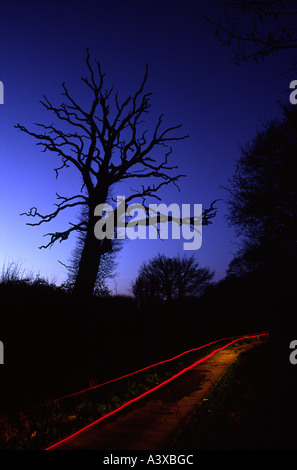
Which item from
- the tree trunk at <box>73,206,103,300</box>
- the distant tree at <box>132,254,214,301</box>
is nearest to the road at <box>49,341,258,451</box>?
the tree trunk at <box>73,206,103,300</box>

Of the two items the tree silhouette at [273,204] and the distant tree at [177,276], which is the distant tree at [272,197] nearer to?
the tree silhouette at [273,204]

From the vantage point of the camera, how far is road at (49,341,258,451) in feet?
12.4

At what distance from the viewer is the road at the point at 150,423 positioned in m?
3.78

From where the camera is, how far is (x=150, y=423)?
4.41m

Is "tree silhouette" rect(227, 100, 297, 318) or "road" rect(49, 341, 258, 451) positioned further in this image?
"tree silhouette" rect(227, 100, 297, 318)

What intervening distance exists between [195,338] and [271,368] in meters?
7.67

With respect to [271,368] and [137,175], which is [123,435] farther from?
[137,175]

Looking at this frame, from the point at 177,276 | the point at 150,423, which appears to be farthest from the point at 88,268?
the point at 177,276

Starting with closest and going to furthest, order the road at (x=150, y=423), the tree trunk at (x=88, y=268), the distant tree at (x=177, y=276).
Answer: the road at (x=150, y=423)
the tree trunk at (x=88, y=268)
the distant tree at (x=177, y=276)

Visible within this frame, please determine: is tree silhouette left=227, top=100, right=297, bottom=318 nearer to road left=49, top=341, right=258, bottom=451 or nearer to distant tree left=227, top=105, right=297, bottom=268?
distant tree left=227, top=105, right=297, bottom=268

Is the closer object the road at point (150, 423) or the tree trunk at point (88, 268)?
the road at point (150, 423)

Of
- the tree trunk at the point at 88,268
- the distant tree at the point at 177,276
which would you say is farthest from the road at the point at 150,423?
the distant tree at the point at 177,276

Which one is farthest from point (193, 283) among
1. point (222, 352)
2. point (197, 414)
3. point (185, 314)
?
point (197, 414)

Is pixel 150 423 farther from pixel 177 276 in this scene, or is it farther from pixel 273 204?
pixel 177 276
